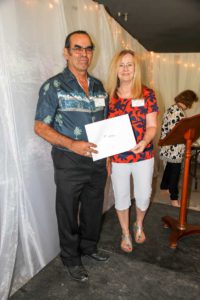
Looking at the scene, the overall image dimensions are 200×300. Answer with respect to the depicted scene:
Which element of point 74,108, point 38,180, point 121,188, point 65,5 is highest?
point 65,5

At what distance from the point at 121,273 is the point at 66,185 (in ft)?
2.58

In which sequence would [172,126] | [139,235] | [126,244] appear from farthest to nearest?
[172,126]
[139,235]
[126,244]

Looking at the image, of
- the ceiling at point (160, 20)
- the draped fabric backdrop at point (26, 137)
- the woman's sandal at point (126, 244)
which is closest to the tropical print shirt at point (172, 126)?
the ceiling at point (160, 20)

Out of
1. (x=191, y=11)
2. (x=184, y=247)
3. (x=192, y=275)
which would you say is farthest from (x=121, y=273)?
(x=191, y=11)

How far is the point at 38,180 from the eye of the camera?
1.90 metres

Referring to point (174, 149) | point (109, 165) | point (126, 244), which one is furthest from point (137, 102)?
point (174, 149)

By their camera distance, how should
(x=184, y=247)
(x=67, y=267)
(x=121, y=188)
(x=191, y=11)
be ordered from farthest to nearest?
1. (x=191, y=11)
2. (x=184, y=247)
3. (x=121, y=188)
4. (x=67, y=267)

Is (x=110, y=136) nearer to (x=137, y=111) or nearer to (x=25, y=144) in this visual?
(x=137, y=111)

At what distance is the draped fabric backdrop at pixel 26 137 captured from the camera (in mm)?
1619

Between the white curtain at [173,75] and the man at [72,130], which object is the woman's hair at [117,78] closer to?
the man at [72,130]

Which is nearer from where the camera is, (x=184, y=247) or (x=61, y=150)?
(x=61, y=150)

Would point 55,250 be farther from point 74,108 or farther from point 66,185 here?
point 74,108

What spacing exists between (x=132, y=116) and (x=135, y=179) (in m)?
0.50

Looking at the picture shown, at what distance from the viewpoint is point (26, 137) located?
5.85 feet
